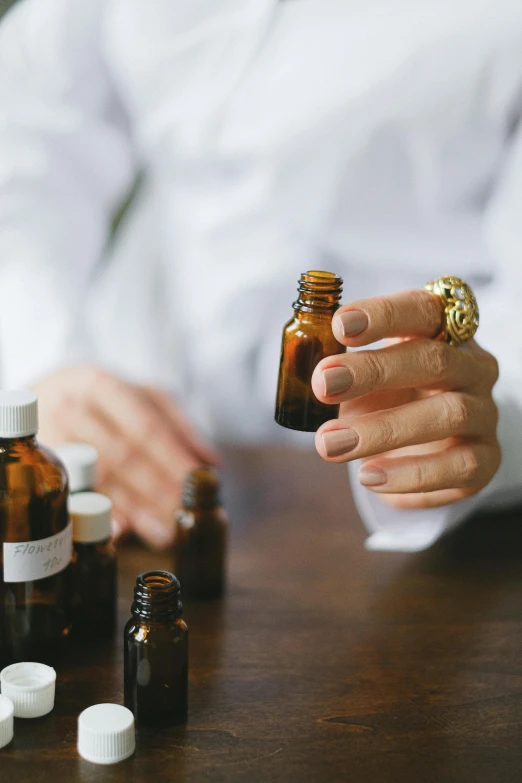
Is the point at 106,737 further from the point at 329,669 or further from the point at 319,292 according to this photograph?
the point at 319,292

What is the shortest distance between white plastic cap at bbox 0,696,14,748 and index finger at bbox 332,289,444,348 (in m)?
0.35

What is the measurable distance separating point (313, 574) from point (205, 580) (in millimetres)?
116

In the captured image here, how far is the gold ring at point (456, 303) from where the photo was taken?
2.36 ft

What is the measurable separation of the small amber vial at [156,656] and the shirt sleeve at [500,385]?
0.32 m

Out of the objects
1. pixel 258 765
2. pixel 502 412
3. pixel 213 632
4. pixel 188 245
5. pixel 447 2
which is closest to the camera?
pixel 258 765

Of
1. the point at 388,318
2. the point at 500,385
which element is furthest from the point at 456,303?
the point at 500,385

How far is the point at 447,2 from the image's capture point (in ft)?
3.61

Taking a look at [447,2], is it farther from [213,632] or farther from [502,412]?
[213,632]

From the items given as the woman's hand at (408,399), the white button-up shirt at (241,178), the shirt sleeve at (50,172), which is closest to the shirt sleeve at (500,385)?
the white button-up shirt at (241,178)

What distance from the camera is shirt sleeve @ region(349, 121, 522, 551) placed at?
3.10 feet

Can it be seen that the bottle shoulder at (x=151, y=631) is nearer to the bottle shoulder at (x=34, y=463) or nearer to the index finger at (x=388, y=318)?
the bottle shoulder at (x=34, y=463)

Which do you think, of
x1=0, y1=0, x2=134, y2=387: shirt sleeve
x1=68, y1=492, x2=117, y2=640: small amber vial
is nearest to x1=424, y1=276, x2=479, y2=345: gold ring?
x1=68, y1=492, x2=117, y2=640: small amber vial

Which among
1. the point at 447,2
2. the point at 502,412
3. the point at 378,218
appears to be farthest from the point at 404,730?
the point at 447,2

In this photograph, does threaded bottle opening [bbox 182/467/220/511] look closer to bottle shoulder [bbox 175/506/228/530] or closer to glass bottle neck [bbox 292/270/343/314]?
bottle shoulder [bbox 175/506/228/530]
